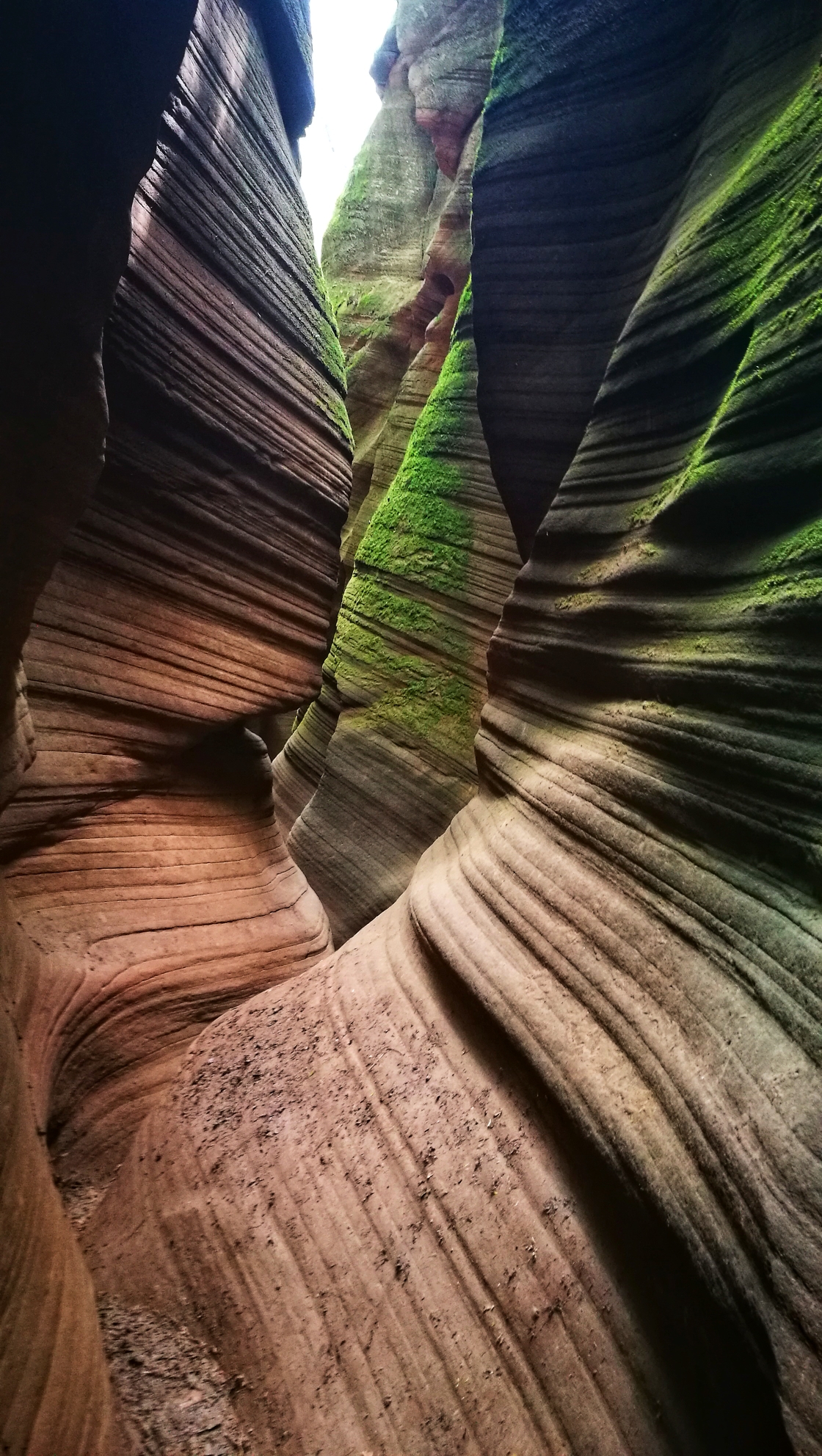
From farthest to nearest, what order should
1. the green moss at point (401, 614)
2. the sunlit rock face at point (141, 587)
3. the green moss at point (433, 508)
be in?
the green moss at point (433, 508), the green moss at point (401, 614), the sunlit rock face at point (141, 587)

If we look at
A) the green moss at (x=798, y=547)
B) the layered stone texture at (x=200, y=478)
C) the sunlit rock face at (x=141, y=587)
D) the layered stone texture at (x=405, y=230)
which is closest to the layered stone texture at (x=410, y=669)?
the sunlit rock face at (x=141, y=587)

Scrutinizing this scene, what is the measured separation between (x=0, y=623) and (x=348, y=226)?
44.0ft

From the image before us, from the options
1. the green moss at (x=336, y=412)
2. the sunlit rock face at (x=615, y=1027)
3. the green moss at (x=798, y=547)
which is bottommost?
the sunlit rock face at (x=615, y=1027)

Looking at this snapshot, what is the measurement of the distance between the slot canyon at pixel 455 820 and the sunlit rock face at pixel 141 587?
16 millimetres

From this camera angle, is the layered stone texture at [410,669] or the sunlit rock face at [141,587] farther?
the layered stone texture at [410,669]

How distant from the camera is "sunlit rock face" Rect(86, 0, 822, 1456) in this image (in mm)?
1577

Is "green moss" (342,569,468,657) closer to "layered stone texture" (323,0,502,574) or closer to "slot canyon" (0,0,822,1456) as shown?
"slot canyon" (0,0,822,1456)

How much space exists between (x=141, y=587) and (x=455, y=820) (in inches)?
74.2

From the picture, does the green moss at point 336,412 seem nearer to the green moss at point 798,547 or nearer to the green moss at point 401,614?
the green moss at point 401,614

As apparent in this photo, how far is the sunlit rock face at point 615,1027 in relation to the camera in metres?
1.58

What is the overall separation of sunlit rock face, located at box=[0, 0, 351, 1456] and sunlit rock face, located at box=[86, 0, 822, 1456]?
42 cm

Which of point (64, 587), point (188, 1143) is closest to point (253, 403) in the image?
point (64, 587)

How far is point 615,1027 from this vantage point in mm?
1950

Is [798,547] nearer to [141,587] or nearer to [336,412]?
[141,587]
